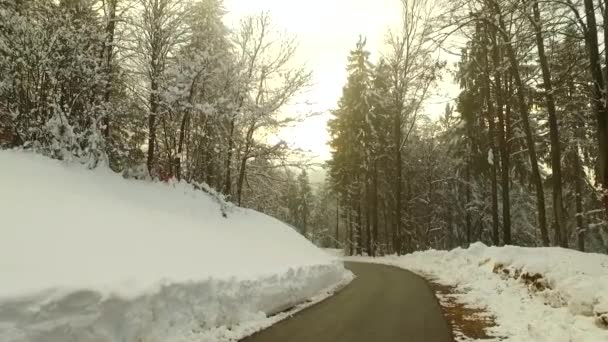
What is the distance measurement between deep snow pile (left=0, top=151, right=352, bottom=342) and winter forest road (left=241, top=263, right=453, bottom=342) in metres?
0.72

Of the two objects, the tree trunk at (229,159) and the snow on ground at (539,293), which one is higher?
the tree trunk at (229,159)

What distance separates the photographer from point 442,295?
11867 mm

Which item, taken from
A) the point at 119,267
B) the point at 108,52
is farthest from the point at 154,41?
the point at 119,267

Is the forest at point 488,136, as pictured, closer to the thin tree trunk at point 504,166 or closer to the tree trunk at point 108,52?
the thin tree trunk at point 504,166

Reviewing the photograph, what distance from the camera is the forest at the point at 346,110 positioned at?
12.1 meters

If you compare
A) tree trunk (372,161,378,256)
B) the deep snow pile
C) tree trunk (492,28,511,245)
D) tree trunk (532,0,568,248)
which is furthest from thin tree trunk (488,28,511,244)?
tree trunk (372,161,378,256)

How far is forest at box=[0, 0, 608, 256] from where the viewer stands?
12.1 m

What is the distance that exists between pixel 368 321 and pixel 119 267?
4.44 m

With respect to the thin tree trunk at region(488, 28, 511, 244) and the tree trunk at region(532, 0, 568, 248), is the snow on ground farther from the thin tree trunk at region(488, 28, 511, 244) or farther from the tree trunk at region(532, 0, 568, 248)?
the thin tree trunk at region(488, 28, 511, 244)

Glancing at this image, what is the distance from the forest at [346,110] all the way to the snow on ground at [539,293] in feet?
10.3

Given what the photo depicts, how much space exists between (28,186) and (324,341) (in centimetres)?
607

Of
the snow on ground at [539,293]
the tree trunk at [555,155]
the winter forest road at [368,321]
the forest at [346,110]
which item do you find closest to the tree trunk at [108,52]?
the forest at [346,110]

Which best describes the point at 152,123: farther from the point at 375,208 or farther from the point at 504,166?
the point at 375,208

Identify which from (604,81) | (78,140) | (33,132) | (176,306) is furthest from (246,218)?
(604,81)
